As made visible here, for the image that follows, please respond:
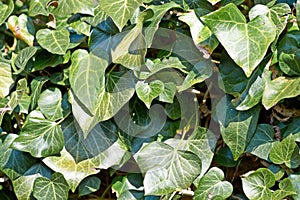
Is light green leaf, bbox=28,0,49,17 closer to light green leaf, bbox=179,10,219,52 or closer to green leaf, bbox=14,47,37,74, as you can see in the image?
green leaf, bbox=14,47,37,74

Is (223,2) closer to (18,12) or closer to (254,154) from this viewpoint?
(254,154)

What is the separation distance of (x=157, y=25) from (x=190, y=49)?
11cm

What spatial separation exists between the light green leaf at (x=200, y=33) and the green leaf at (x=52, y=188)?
1.62 ft

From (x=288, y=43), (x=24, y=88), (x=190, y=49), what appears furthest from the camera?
(x=24, y=88)

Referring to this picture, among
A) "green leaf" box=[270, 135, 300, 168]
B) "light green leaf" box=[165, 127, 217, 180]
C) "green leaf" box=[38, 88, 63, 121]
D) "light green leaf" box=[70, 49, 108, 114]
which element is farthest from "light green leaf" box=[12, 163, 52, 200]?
"green leaf" box=[270, 135, 300, 168]

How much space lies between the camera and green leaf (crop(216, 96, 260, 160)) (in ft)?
3.88

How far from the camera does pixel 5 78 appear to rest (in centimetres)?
145

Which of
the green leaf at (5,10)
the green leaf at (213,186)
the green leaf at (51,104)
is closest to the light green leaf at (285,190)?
the green leaf at (213,186)

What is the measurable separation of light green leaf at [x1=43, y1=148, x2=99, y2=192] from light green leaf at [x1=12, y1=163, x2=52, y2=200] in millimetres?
48

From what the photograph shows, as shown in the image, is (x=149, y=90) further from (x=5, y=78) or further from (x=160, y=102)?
(x=5, y=78)

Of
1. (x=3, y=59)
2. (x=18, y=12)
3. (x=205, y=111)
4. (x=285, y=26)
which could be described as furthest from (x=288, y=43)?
(x=18, y=12)

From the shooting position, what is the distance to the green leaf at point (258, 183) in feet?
3.85

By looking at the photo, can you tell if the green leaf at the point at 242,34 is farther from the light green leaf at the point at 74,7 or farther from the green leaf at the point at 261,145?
the light green leaf at the point at 74,7

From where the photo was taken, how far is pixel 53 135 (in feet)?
4.20
